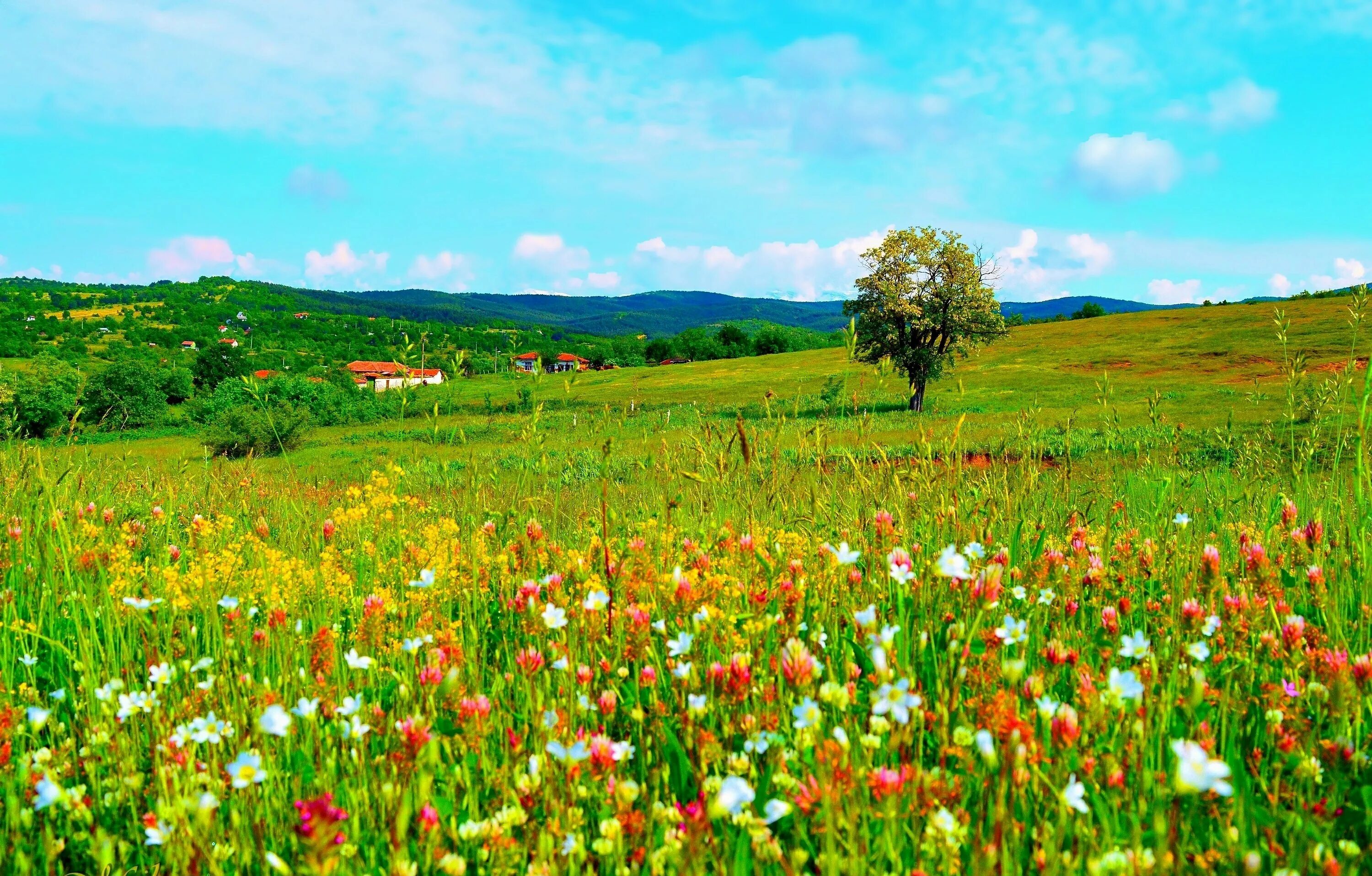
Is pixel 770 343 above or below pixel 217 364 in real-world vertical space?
above

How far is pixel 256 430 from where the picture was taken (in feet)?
138

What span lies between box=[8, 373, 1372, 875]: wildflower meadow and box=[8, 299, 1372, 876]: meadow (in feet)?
0.06

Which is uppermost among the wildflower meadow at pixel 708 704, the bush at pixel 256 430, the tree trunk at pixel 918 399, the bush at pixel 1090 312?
the bush at pixel 1090 312

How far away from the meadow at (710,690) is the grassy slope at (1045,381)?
17.0m

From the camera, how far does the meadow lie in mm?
1699

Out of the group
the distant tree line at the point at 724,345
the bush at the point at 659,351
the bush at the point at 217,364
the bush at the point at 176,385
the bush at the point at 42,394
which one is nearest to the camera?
the bush at the point at 42,394

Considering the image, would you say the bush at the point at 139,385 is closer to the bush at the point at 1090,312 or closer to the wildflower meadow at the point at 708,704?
the wildflower meadow at the point at 708,704

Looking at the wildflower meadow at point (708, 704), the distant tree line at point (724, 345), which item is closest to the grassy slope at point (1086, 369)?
the wildflower meadow at point (708, 704)

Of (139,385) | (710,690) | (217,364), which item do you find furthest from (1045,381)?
(217,364)

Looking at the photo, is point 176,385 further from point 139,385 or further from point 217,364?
point 217,364

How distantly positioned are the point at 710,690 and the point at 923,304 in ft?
144

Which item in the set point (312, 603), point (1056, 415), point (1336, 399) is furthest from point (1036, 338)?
point (312, 603)

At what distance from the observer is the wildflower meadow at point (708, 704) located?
1686mm

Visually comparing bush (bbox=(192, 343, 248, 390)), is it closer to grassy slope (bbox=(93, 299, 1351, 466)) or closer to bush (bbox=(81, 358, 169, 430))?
bush (bbox=(81, 358, 169, 430))
